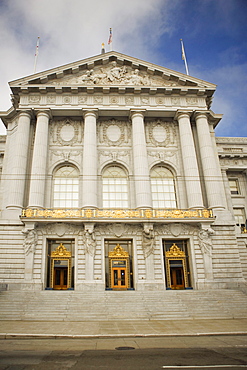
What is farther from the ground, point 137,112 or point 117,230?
point 137,112

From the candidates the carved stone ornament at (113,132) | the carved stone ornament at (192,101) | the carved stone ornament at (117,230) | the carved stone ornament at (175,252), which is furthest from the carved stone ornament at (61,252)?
the carved stone ornament at (192,101)

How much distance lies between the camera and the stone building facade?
2262 centimetres

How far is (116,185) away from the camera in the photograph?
26.9 m

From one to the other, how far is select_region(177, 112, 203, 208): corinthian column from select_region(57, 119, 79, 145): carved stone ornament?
396 inches

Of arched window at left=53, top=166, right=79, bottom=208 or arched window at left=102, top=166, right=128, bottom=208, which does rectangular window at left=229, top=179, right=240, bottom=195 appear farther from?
arched window at left=53, top=166, right=79, bottom=208

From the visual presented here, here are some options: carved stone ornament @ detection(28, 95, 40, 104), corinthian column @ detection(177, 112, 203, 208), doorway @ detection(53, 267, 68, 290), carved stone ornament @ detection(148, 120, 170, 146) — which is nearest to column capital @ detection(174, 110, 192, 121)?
corinthian column @ detection(177, 112, 203, 208)

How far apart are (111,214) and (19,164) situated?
913 cm

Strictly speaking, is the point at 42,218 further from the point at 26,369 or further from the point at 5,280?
the point at 26,369

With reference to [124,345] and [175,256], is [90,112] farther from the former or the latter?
[124,345]

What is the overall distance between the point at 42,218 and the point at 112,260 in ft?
21.5

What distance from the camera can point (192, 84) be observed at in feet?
95.8

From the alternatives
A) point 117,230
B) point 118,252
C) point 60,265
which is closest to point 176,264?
point 118,252

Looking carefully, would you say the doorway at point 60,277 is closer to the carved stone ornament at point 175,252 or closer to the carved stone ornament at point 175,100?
the carved stone ornament at point 175,252

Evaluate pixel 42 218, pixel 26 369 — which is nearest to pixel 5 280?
pixel 42 218
